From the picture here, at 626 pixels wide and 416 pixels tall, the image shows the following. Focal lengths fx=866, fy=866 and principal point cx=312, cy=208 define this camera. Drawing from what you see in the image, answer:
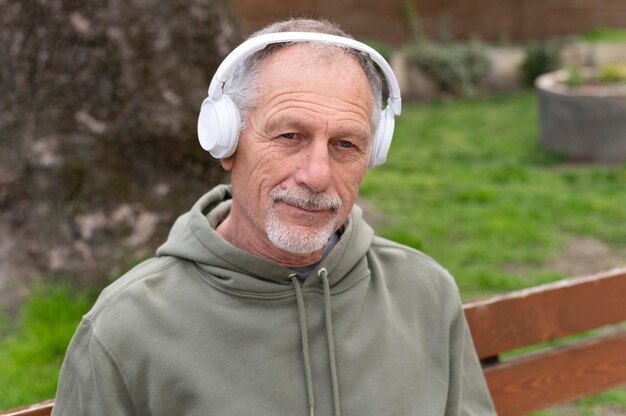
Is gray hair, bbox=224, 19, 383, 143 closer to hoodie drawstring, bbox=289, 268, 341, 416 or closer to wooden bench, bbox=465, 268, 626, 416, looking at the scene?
hoodie drawstring, bbox=289, 268, 341, 416

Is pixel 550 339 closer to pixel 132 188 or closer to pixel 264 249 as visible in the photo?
pixel 264 249

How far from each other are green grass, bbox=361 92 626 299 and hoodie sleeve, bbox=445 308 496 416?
9.32 feet

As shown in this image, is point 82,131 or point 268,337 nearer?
point 268,337

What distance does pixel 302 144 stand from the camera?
7.17 ft

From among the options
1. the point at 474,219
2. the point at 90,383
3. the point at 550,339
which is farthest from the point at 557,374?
the point at 474,219

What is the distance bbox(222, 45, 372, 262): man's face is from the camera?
2.14 m

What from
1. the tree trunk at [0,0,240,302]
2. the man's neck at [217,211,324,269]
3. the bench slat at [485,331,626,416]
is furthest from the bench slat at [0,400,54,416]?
the tree trunk at [0,0,240,302]

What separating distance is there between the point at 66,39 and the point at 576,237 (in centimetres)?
411

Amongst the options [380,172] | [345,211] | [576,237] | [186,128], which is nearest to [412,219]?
[576,237]

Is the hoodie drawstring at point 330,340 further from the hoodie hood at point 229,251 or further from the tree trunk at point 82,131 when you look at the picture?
the tree trunk at point 82,131

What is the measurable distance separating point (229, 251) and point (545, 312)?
1351mm

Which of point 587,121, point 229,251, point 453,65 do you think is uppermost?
point 229,251

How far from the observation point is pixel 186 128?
15.2ft

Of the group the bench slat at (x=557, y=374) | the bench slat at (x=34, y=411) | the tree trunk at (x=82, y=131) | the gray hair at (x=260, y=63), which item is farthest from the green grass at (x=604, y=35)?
the bench slat at (x=34, y=411)
